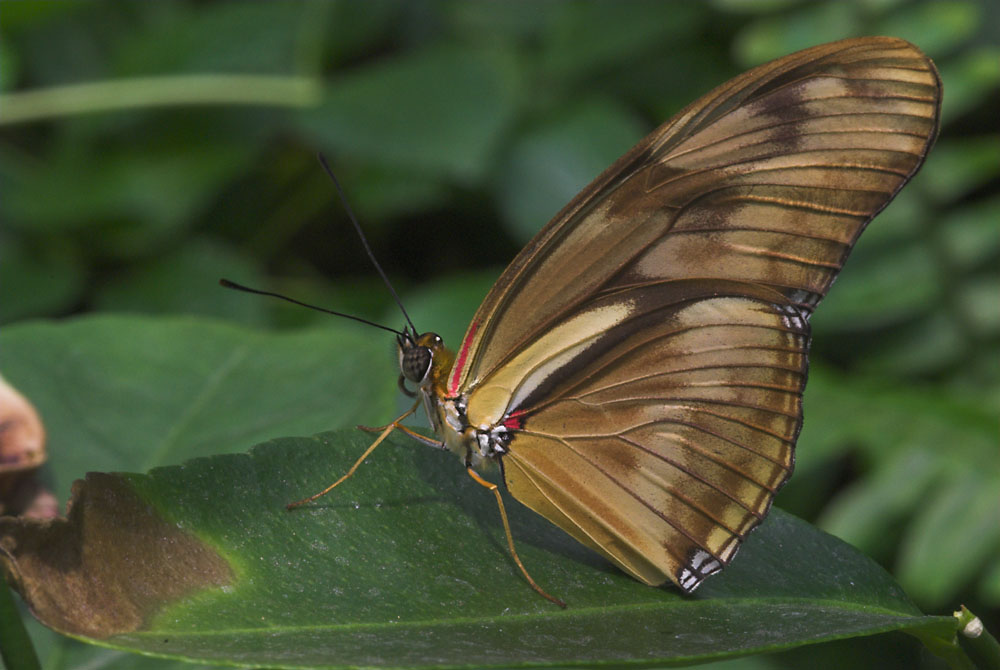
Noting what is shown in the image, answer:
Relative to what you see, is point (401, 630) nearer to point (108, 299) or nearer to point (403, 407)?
point (403, 407)

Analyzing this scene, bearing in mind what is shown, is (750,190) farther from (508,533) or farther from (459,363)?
(508,533)

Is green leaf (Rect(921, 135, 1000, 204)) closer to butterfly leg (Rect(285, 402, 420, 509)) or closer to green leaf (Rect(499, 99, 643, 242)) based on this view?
green leaf (Rect(499, 99, 643, 242))

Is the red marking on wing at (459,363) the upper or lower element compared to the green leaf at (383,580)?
upper

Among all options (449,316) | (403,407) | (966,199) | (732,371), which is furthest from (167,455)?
(966,199)

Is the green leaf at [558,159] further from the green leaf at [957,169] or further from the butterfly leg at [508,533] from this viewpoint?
the butterfly leg at [508,533]

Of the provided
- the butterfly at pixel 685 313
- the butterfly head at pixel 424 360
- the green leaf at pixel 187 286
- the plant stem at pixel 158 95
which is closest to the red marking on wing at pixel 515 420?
the butterfly at pixel 685 313

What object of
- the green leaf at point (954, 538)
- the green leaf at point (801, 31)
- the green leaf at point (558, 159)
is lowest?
the green leaf at point (954, 538)

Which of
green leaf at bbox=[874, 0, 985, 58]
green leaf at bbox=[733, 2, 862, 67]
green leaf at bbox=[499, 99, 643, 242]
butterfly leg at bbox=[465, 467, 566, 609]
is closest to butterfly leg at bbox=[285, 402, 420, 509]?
butterfly leg at bbox=[465, 467, 566, 609]

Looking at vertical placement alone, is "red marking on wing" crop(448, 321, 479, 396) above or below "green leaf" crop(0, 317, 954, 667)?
above
